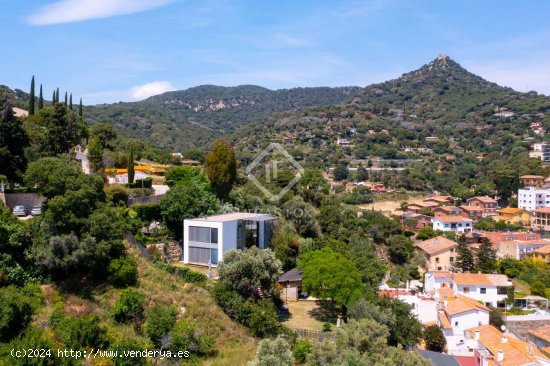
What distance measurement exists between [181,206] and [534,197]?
2276 inches

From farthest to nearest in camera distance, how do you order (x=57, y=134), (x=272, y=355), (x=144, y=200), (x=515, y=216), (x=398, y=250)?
1. (x=515, y=216)
2. (x=398, y=250)
3. (x=57, y=134)
4. (x=144, y=200)
5. (x=272, y=355)

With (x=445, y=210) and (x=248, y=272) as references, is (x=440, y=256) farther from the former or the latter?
(x=248, y=272)

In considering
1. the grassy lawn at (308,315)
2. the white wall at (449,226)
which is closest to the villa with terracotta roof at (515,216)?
the white wall at (449,226)

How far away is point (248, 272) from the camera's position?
2034cm

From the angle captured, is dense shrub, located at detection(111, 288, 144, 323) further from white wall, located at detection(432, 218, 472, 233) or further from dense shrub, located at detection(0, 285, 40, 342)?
white wall, located at detection(432, 218, 472, 233)

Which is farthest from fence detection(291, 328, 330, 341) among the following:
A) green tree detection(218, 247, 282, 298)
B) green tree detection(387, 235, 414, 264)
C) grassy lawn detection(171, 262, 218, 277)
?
green tree detection(387, 235, 414, 264)

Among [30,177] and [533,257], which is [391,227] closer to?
[533,257]

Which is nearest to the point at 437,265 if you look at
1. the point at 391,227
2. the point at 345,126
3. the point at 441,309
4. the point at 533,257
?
the point at 391,227

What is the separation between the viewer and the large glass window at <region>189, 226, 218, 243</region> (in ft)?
77.9

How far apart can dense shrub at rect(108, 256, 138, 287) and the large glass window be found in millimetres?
5273

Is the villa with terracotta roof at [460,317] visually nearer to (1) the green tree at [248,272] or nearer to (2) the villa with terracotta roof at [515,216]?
(1) the green tree at [248,272]

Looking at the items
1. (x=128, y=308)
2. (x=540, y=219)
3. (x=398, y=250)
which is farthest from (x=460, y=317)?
(x=540, y=219)

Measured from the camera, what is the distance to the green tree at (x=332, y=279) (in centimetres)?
2212

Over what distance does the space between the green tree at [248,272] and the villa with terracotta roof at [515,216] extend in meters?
50.1
